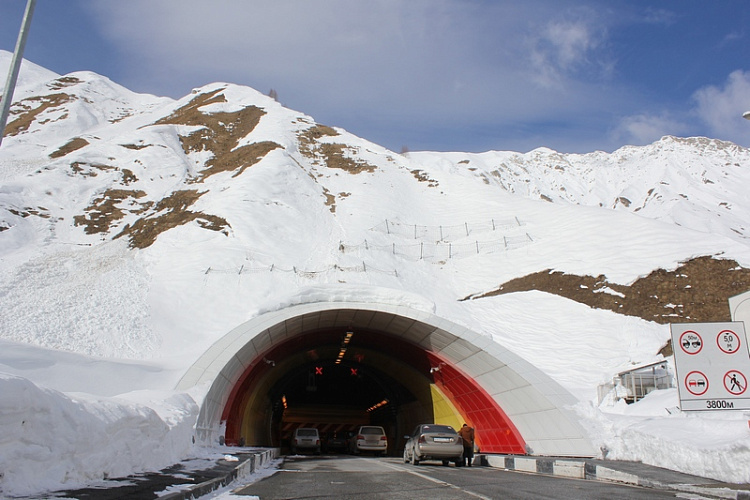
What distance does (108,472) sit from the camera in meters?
8.17

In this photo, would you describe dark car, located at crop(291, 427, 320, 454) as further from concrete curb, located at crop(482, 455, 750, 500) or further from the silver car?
the silver car

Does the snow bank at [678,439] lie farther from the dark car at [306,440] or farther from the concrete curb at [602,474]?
the dark car at [306,440]

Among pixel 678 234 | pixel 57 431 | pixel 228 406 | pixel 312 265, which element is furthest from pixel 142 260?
pixel 678 234

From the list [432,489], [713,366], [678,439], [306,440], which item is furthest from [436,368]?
[713,366]

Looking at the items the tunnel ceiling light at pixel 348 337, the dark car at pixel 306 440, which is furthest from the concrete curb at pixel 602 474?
the dark car at pixel 306 440

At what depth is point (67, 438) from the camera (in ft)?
23.0

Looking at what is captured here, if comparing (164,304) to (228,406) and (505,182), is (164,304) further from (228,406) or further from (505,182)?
(505,182)

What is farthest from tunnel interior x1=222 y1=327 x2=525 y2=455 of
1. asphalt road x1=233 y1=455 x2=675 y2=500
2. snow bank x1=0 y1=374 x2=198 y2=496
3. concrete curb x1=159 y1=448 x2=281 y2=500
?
snow bank x1=0 y1=374 x2=198 y2=496

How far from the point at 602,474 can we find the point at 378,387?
2759 centimetres

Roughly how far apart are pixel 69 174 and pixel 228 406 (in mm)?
48780

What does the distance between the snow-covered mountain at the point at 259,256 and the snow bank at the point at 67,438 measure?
0.18ft

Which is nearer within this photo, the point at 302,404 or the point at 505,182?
the point at 302,404

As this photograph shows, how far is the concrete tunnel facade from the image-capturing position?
17656 mm

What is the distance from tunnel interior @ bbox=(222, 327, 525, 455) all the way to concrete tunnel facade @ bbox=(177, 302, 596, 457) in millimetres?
79
